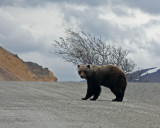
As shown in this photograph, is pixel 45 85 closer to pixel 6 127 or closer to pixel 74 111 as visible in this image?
pixel 74 111

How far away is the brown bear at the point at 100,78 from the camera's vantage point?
13414mm

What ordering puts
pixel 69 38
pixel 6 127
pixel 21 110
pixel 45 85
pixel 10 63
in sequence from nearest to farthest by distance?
1. pixel 6 127
2. pixel 21 110
3. pixel 45 85
4. pixel 69 38
5. pixel 10 63

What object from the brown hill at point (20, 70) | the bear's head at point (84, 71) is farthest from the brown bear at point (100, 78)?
the brown hill at point (20, 70)

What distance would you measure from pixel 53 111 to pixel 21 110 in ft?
2.15

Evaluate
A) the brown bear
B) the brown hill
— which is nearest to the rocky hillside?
the brown hill

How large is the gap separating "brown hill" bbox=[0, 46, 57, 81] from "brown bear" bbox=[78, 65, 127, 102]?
→ 1580 centimetres

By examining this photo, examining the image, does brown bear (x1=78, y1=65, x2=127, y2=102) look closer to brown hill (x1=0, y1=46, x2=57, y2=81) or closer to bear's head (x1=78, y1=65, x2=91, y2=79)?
bear's head (x1=78, y1=65, x2=91, y2=79)

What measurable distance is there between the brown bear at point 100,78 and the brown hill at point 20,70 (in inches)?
622

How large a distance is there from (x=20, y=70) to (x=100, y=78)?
58.7 ft

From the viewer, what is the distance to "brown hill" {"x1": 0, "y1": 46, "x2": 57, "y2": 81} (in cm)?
2972

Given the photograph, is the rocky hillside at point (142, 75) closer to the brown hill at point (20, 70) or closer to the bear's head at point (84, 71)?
the brown hill at point (20, 70)

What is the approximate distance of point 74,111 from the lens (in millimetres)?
9461

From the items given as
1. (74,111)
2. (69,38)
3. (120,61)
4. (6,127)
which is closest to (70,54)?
(69,38)

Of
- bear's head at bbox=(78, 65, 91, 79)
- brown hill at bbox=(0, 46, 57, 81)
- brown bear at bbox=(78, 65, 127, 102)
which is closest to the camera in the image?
bear's head at bbox=(78, 65, 91, 79)
